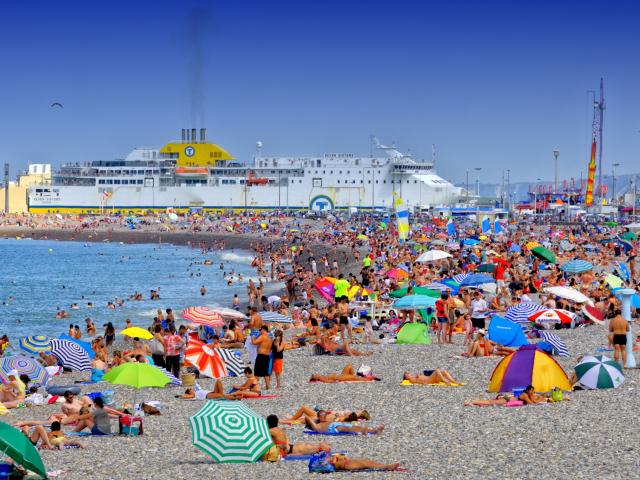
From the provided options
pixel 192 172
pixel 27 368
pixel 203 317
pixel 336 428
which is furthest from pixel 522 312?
pixel 192 172

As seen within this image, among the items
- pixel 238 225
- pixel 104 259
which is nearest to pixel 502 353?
pixel 104 259

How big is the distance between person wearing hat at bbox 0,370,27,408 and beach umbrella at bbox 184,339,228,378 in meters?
2.07

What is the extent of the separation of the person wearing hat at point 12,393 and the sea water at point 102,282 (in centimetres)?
968

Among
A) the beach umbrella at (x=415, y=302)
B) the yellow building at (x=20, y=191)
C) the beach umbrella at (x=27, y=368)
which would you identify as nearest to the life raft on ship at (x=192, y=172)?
the yellow building at (x=20, y=191)

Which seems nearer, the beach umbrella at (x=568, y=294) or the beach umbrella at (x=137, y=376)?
the beach umbrella at (x=137, y=376)

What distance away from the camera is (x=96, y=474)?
883cm

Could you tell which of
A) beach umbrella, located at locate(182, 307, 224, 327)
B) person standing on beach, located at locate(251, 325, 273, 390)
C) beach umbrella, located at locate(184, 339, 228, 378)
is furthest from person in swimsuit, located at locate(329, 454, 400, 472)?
beach umbrella, located at locate(182, 307, 224, 327)

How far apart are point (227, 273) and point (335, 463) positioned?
3555cm

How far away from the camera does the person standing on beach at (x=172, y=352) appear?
46.1 feet

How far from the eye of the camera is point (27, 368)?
1403 cm

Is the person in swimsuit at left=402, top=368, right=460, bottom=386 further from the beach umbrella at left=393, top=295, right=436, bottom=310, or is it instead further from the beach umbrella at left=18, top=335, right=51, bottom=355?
the beach umbrella at left=18, top=335, right=51, bottom=355

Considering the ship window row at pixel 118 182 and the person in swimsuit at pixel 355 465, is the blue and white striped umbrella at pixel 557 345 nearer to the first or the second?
the person in swimsuit at pixel 355 465

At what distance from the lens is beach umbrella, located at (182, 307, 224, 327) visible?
652 inches

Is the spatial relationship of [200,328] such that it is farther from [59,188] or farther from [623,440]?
[59,188]
